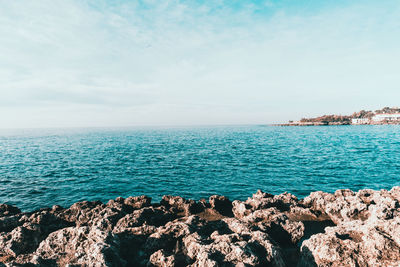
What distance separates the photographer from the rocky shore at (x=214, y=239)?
24.7 ft

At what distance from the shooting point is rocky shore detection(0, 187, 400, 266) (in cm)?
752

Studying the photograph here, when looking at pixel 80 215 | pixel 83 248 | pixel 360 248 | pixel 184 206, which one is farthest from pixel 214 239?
pixel 80 215

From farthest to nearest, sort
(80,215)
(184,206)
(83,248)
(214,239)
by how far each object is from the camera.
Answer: (184,206) < (80,215) < (214,239) < (83,248)

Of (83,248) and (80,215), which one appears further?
(80,215)

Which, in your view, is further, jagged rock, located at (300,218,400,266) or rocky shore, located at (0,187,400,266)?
rocky shore, located at (0,187,400,266)

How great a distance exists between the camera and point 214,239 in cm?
907

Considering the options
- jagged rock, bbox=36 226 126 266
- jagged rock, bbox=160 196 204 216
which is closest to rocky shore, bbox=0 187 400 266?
jagged rock, bbox=36 226 126 266

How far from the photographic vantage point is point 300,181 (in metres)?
27.3

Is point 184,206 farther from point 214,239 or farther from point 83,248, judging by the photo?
point 83,248

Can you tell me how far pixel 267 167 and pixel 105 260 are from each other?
1248 inches

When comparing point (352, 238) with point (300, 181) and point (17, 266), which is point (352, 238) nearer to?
point (17, 266)

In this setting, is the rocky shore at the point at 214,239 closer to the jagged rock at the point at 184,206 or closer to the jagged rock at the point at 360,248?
the jagged rock at the point at 360,248

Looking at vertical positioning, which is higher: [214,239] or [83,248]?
[83,248]

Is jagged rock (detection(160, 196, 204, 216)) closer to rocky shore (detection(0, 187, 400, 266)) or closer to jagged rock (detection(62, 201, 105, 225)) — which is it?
rocky shore (detection(0, 187, 400, 266))
